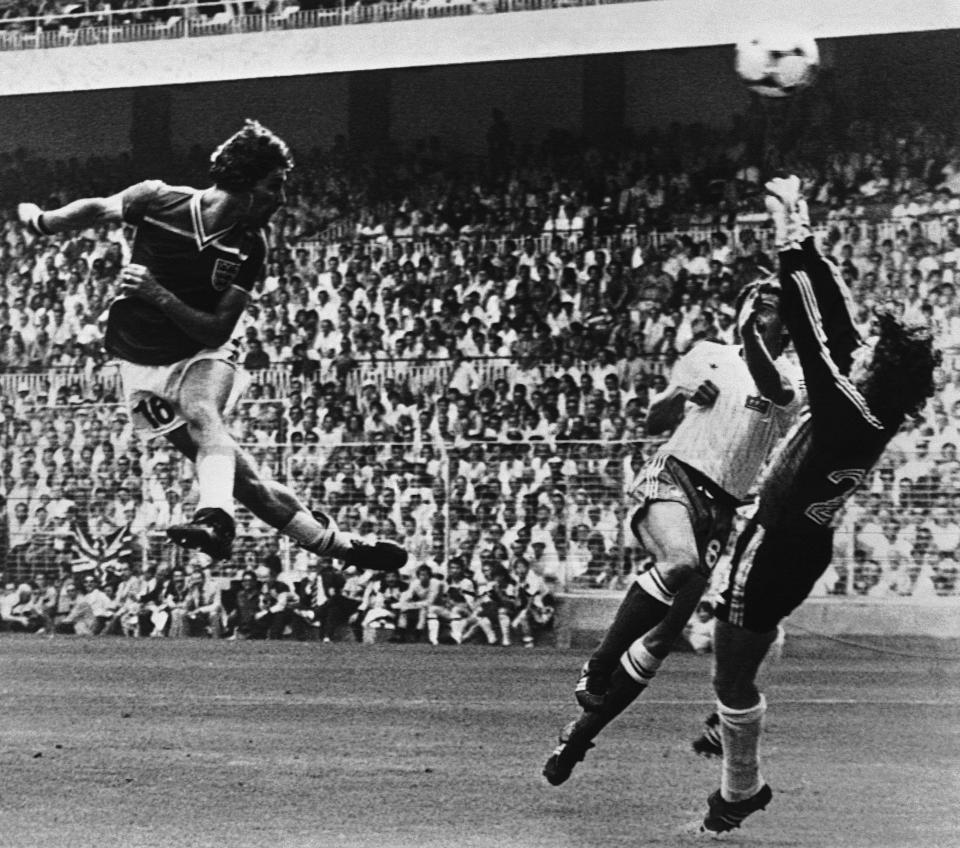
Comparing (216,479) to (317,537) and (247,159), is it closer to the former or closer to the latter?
(317,537)

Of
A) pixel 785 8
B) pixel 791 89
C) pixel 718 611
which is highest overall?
pixel 785 8

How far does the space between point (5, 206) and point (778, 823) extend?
3854 millimetres

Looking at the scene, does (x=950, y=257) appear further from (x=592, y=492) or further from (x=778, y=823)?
(x=778, y=823)

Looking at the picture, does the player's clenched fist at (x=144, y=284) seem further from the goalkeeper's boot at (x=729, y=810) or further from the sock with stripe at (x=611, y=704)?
the goalkeeper's boot at (x=729, y=810)

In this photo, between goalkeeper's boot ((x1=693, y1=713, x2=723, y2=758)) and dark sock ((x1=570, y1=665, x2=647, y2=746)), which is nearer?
dark sock ((x1=570, y1=665, x2=647, y2=746))

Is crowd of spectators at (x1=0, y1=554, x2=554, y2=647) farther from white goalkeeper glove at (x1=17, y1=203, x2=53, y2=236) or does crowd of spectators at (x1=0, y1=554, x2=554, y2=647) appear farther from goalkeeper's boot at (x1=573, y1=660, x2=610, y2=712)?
white goalkeeper glove at (x1=17, y1=203, x2=53, y2=236)

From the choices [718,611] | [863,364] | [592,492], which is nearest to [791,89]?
[863,364]

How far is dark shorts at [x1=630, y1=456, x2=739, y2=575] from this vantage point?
5262 millimetres

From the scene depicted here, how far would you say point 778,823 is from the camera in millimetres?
4812

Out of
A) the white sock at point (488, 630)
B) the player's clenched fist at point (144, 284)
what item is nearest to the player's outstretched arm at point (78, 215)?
the player's clenched fist at point (144, 284)

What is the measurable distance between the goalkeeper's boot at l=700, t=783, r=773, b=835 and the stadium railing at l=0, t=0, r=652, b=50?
127 inches

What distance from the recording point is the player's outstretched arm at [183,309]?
5078 millimetres

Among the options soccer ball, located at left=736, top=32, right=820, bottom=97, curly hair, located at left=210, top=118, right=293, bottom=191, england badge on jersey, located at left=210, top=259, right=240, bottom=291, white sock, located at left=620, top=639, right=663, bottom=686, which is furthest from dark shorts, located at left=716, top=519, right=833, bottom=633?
curly hair, located at left=210, top=118, right=293, bottom=191

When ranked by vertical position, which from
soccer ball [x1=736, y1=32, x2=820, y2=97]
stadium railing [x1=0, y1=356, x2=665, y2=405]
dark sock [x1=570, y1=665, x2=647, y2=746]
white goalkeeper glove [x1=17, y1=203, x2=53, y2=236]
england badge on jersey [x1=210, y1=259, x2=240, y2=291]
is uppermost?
soccer ball [x1=736, y1=32, x2=820, y2=97]
